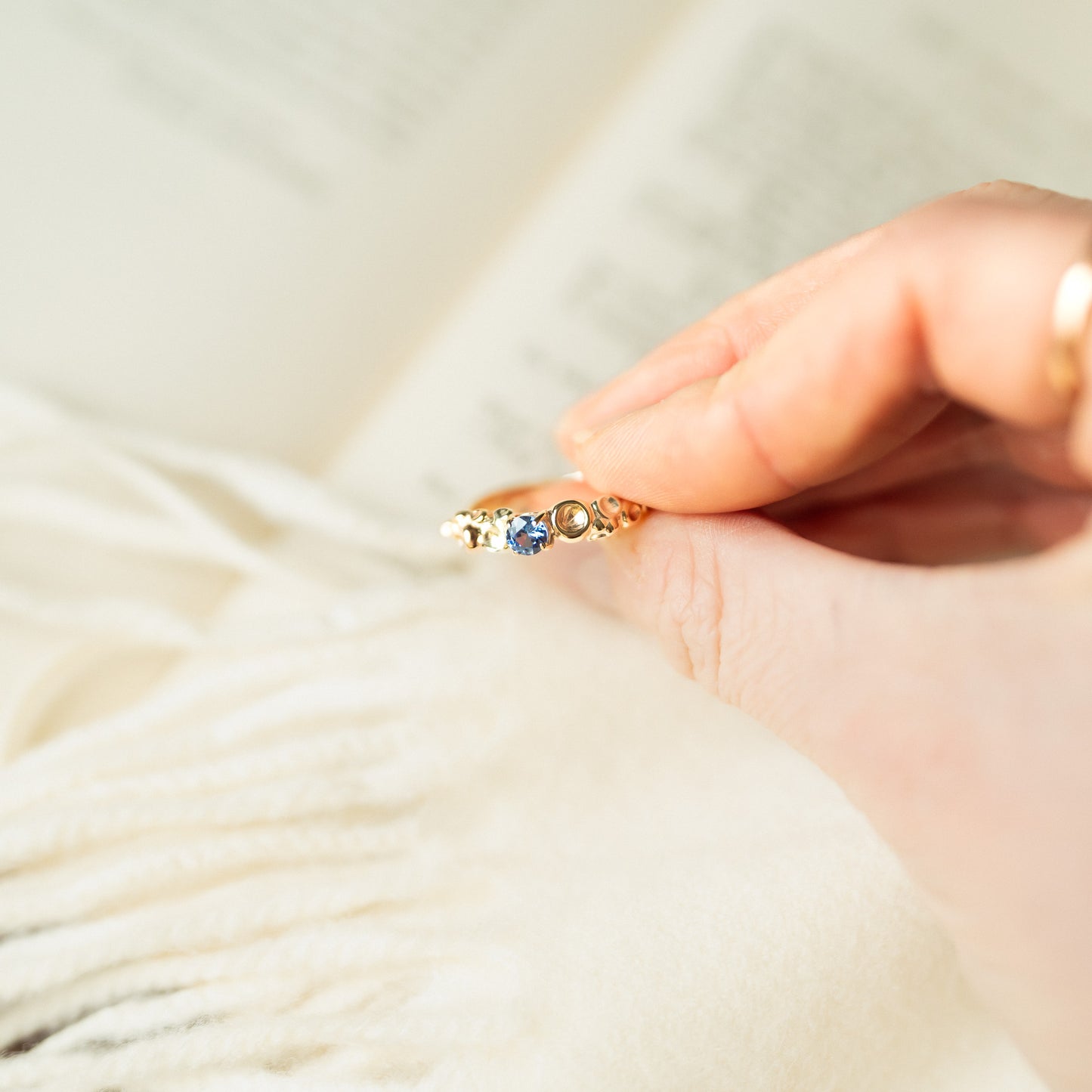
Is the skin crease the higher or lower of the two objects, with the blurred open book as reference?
lower

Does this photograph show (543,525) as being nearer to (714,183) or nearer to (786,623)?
(786,623)

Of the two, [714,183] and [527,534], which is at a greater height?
[714,183]

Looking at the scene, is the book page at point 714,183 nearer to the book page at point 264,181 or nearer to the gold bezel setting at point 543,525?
the book page at point 264,181

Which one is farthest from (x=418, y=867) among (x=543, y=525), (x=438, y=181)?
(x=438, y=181)

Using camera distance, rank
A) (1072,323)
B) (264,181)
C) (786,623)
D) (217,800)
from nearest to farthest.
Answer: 1. (1072,323)
2. (786,623)
3. (217,800)
4. (264,181)

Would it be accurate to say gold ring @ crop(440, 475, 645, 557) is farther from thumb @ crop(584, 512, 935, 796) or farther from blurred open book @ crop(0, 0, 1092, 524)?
blurred open book @ crop(0, 0, 1092, 524)

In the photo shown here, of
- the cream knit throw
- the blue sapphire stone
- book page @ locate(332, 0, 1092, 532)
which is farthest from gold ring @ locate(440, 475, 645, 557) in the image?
book page @ locate(332, 0, 1092, 532)
